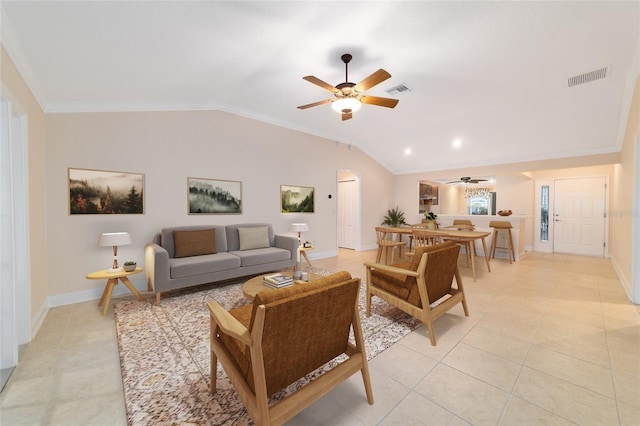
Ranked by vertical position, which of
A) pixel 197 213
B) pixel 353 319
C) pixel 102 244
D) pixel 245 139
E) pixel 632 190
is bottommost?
pixel 353 319

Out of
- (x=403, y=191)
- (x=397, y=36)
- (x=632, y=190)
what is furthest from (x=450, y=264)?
(x=403, y=191)

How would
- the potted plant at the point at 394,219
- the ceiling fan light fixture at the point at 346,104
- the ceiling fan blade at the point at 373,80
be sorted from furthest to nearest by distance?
the potted plant at the point at 394,219
the ceiling fan light fixture at the point at 346,104
the ceiling fan blade at the point at 373,80

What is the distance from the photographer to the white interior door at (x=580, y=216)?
20.8 ft

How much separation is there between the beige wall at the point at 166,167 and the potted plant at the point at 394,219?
2.36 m

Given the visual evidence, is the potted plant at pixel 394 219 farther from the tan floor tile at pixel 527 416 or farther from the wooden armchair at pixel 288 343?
the wooden armchair at pixel 288 343

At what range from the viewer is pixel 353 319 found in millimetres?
1673

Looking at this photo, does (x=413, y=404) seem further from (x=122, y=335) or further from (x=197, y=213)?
(x=197, y=213)

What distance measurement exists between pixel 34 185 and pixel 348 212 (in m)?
6.26

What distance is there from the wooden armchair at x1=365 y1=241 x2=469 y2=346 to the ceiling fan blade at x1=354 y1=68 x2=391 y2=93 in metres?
1.70

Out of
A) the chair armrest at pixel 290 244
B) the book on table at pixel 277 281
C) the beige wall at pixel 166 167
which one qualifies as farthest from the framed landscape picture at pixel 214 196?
the book on table at pixel 277 281

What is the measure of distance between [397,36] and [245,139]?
322cm

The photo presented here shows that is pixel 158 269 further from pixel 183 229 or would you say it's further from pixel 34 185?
pixel 34 185

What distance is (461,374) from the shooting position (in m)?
1.92

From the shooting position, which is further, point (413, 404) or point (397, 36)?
point (397, 36)
